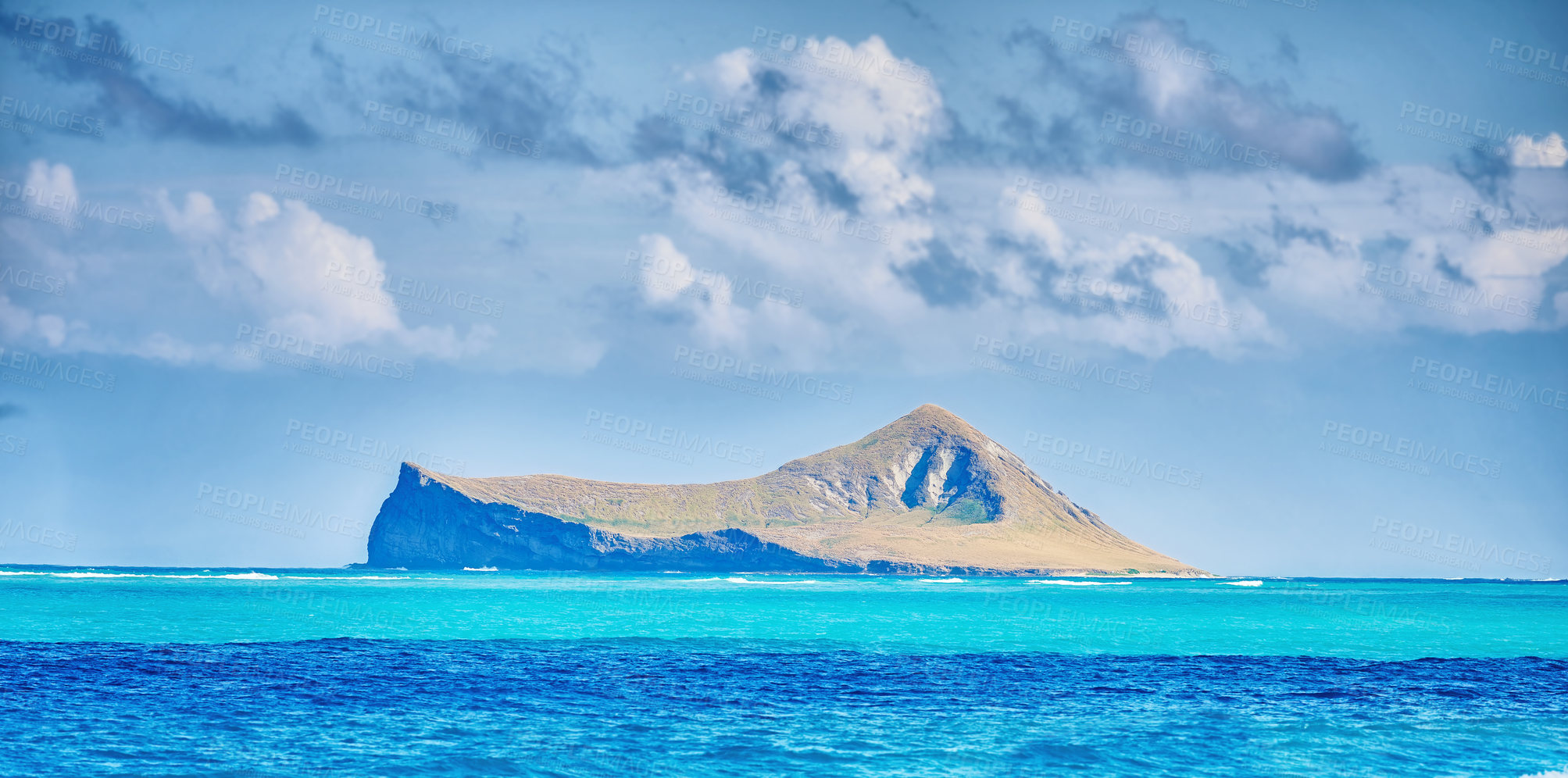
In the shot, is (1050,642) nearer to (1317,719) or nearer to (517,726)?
(1317,719)

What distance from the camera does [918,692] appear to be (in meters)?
36.6

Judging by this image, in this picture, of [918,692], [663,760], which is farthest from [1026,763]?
[918,692]

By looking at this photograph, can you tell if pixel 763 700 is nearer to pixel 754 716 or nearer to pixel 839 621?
pixel 754 716

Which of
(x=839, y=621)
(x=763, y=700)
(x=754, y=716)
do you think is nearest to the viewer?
(x=754, y=716)

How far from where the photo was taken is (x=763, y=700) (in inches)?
1361

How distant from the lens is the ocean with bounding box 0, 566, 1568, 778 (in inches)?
1013

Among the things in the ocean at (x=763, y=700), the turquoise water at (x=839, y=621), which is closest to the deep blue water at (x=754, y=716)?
the ocean at (x=763, y=700)

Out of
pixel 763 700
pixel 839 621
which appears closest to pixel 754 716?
pixel 763 700

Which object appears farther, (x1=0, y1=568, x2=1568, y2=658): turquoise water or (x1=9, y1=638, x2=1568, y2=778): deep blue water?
(x1=0, y1=568, x2=1568, y2=658): turquoise water

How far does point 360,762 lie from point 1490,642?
60.9 m

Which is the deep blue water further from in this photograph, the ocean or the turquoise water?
the turquoise water

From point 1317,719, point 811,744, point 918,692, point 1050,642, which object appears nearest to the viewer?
point 811,744

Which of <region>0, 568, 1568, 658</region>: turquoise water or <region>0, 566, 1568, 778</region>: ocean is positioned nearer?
<region>0, 566, 1568, 778</region>: ocean

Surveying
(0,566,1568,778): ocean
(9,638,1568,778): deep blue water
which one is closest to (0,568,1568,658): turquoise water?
(0,566,1568,778): ocean
